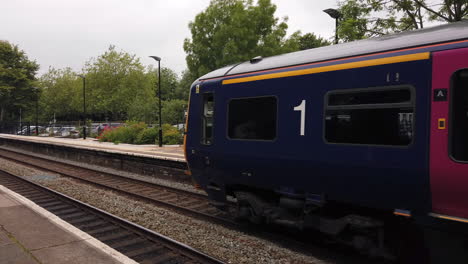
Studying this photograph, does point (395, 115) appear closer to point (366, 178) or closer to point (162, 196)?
point (366, 178)

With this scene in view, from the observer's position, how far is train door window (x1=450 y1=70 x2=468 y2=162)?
12.9 feet

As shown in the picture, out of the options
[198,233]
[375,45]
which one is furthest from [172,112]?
[375,45]

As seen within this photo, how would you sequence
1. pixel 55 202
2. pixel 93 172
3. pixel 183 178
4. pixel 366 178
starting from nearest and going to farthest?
pixel 366 178, pixel 55 202, pixel 183 178, pixel 93 172

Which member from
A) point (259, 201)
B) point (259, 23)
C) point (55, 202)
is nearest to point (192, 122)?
point (259, 201)

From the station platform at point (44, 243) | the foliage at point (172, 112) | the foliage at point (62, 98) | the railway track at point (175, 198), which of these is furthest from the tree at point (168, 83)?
the station platform at point (44, 243)

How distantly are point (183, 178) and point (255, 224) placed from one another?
6.51 metres

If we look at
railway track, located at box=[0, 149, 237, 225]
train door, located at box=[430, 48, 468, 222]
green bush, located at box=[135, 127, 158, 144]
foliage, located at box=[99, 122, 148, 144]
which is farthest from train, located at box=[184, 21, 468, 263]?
foliage, located at box=[99, 122, 148, 144]

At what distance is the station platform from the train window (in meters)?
3.03

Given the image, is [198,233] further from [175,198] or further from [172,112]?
[172,112]

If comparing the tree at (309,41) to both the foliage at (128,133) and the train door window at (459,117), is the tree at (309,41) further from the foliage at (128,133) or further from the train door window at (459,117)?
the train door window at (459,117)

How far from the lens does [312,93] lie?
5398 millimetres

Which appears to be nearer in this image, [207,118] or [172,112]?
[207,118]

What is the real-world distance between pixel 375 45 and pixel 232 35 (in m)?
26.4

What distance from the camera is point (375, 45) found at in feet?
16.4
